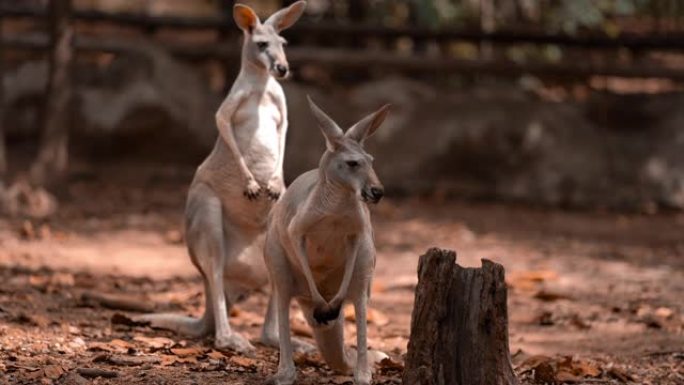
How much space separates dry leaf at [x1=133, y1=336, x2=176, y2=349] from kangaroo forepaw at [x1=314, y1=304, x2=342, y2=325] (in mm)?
1116

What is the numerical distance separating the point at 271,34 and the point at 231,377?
6.57ft

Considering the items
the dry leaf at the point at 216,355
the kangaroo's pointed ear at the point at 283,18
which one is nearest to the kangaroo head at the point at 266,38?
the kangaroo's pointed ear at the point at 283,18

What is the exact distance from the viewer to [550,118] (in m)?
13.3

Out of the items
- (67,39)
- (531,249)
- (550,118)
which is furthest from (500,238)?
(67,39)

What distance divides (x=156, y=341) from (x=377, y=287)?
2697mm

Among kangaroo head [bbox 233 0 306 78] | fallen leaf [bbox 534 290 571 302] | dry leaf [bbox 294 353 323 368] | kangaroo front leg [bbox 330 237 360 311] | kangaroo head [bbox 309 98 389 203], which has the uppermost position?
kangaroo head [bbox 233 0 306 78]

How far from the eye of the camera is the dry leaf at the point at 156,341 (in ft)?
21.1


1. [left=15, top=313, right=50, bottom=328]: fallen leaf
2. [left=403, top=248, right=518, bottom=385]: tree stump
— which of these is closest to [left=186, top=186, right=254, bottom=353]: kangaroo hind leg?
[left=15, top=313, right=50, bottom=328]: fallen leaf

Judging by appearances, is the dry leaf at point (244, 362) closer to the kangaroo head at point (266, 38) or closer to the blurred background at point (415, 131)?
the kangaroo head at point (266, 38)

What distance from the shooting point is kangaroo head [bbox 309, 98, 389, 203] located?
525cm

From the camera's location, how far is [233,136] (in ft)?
22.9

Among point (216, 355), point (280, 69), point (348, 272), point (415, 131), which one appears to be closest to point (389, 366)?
point (348, 272)

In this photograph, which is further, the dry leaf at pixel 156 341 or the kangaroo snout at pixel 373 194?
the dry leaf at pixel 156 341

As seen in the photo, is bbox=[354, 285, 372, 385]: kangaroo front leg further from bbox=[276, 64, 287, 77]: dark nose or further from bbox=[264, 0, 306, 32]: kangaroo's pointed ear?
bbox=[264, 0, 306, 32]: kangaroo's pointed ear
